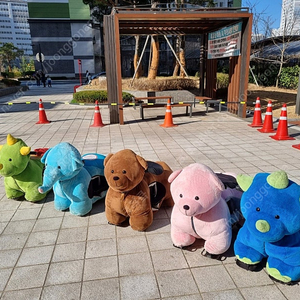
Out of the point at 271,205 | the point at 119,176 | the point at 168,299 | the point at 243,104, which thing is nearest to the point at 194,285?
the point at 168,299

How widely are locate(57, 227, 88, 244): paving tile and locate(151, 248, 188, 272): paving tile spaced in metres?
0.97

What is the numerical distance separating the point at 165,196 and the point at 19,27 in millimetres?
135675

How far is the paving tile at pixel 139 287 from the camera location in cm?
254

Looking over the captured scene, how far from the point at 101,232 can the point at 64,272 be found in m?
0.78

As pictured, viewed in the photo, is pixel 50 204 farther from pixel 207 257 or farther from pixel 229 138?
pixel 229 138

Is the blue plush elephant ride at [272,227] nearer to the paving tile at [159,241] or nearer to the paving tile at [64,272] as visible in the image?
the paving tile at [159,241]

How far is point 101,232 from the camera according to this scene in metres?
3.59

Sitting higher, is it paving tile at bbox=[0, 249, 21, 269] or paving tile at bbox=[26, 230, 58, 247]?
paving tile at bbox=[26, 230, 58, 247]

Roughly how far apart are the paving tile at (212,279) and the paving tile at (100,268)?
32.7 inches

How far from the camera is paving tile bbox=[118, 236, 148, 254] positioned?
321cm

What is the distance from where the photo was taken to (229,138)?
8148mm

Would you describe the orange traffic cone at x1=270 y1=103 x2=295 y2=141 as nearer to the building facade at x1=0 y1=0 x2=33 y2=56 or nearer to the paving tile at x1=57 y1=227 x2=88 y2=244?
the paving tile at x1=57 y1=227 x2=88 y2=244

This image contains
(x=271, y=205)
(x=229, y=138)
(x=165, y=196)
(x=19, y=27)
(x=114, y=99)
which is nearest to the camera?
(x=271, y=205)

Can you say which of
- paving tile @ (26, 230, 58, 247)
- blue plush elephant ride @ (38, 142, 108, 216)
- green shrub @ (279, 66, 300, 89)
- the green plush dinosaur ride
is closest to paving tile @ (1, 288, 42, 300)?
paving tile @ (26, 230, 58, 247)
